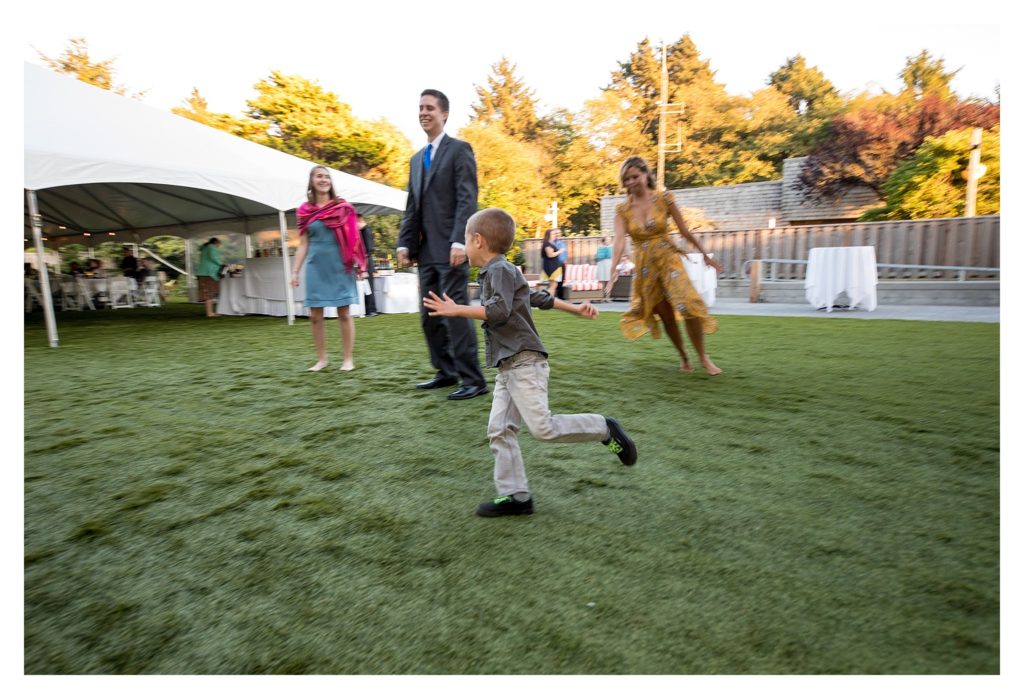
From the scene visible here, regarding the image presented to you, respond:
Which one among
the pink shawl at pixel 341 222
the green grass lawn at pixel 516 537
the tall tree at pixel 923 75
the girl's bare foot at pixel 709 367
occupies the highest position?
the tall tree at pixel 923 75

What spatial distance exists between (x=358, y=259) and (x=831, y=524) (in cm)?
419

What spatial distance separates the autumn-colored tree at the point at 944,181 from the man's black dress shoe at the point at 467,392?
17601 millimetres

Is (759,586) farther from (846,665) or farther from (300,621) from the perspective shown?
(300,621)

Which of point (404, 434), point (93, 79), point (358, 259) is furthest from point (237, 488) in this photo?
point (93, 79)

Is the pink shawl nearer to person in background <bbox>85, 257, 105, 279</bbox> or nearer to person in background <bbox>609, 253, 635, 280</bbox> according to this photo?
person in background <bbox>609, 253, 635, 280</bbox>

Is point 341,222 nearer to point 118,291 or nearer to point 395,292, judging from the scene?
point 395,292

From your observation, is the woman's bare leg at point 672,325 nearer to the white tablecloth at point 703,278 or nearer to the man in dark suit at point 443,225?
the man in dark suit at point 443,225

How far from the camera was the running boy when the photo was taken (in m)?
2.12

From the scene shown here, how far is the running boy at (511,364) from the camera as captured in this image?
6.96 feet

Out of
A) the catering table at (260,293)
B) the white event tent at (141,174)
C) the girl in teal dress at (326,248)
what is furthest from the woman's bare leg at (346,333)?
the catering table at (260,293)

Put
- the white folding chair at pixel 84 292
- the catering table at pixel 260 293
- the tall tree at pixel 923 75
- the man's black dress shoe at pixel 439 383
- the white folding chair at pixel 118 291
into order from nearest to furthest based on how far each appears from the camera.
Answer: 1. the man's black dress shoe at pixel 439 383
2. the catering table at pixel 260 293
3. the white folding chair at pixel 84 292
4. the white folding chair at pixel 118 291
5. the tall tree at pixel 923 75

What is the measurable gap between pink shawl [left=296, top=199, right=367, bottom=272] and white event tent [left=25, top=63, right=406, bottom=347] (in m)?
3.97

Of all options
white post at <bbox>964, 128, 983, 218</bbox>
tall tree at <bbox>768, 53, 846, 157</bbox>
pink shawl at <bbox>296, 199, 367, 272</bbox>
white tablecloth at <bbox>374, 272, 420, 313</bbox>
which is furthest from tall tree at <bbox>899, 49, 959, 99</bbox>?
pink shawl at <bbox>296, 199, 367, 272</bbox>

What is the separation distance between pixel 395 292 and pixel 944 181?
15521 mm
